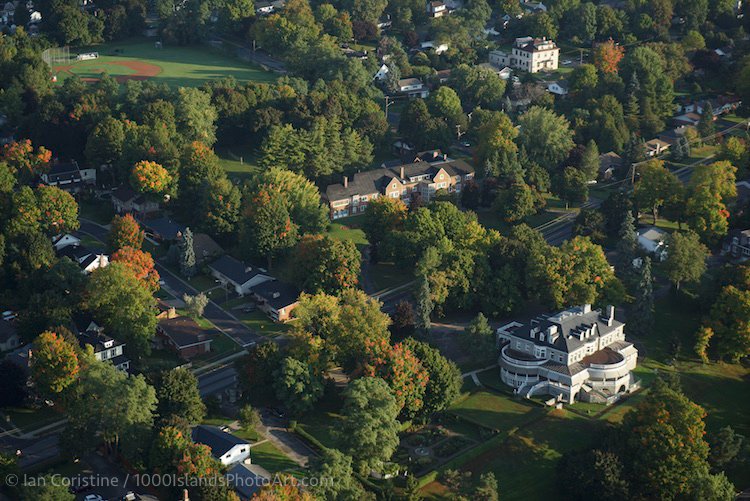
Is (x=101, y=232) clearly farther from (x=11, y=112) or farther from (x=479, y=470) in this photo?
(x=479, y=470)

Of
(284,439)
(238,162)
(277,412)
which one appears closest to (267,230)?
(277,412)

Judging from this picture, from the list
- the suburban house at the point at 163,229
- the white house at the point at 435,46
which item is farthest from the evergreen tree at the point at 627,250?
the white house at the point at 435,46

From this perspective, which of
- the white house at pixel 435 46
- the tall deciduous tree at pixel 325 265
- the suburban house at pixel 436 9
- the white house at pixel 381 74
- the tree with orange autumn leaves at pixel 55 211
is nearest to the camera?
the tall deciduous tree at pixel 325 265

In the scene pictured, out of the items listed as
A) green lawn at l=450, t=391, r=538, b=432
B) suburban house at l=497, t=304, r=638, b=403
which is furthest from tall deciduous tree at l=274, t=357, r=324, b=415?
suburban house at l=497, t=304, r=638, b=403

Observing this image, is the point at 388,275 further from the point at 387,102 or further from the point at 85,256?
the point at 387,102

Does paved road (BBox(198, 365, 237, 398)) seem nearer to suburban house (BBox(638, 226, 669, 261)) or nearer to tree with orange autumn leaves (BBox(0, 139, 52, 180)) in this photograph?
tree with orange autumn leaves (BBox(0, 139, 52, 180))

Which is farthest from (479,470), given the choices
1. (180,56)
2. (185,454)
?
(180,56)

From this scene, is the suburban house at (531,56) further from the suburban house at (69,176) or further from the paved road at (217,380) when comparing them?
the paved road at (217,380)
